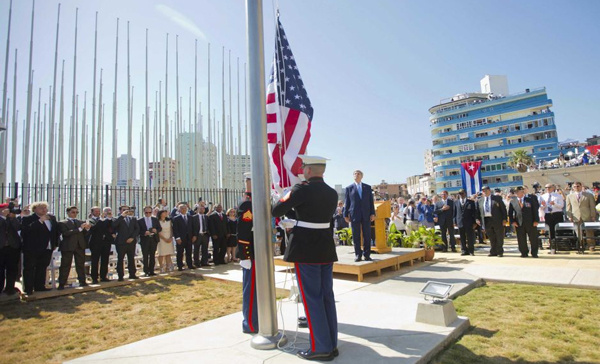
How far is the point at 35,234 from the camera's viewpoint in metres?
7.70

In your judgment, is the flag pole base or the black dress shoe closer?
the black dress shoe

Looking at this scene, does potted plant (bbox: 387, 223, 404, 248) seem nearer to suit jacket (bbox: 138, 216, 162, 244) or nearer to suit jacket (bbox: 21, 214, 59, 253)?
suit jacket (bbox: 138, 216, 162, 244)

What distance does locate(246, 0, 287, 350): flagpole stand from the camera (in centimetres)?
353

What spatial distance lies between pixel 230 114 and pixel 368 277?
19868 millimetres

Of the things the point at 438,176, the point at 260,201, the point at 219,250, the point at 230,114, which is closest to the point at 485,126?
the point at 438,176

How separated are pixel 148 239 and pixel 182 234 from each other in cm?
109

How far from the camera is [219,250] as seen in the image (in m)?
11.5

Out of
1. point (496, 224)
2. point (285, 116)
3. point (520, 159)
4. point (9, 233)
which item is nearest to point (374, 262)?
point (285, 116)

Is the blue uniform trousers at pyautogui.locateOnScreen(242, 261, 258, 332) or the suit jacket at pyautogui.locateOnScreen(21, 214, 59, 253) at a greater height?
the suit jacket at pyautogui.locateOnScreen(21, 214, 59, 253)

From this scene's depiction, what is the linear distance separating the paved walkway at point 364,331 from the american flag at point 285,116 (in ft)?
5.73

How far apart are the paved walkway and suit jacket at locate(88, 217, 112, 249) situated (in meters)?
4.96

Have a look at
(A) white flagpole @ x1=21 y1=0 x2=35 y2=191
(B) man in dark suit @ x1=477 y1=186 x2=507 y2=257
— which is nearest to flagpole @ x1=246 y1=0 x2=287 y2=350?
(B) man in dark suit @ x1=477 y1=186 x2=507 y2=257

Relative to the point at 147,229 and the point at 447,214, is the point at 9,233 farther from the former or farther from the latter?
the point at 447,214

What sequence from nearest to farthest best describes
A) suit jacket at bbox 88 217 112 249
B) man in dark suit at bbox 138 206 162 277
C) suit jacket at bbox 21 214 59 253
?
suit jacket at bbox 21 214 59 253 < suit jacket at bbox 88 217 112 249 < man in dark suit at bbox 138 206 162 277
